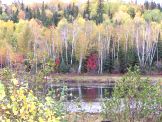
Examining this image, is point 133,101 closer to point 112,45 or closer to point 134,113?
point 134,113

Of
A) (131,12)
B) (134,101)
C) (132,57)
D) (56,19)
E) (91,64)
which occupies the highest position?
(134,101)

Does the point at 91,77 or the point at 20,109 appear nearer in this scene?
the point at 20,109

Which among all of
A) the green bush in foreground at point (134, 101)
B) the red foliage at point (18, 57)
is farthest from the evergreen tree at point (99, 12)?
the green bush in foreground at point (134, 101)

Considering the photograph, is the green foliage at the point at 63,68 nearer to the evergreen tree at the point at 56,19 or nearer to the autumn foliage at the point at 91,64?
the autumn foliage at the point at 91,64

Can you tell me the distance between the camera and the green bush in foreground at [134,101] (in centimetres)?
2036

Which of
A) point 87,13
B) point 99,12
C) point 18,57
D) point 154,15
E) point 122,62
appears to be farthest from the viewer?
point 99,12

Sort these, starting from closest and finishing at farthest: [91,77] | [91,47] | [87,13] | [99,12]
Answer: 1. [91,77]
2. [91,47]
3. [87,13]
4. [99,12]

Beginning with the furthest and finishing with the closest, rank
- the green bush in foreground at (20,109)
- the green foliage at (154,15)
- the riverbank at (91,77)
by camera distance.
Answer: the green foliage at (154,15) → the riverbank at (91,77) → the green bush in foreground at (20,109)

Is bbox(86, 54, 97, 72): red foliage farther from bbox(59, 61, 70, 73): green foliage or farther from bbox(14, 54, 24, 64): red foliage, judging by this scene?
bbox(14, 54, 24, 64): red foliage

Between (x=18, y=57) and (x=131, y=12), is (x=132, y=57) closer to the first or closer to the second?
(x=18, y=57)

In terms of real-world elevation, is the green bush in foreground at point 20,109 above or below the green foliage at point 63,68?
above

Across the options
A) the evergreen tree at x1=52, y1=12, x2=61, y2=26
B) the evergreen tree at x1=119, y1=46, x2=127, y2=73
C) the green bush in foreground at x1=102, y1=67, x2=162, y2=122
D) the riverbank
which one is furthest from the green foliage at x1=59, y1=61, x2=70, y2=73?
the green bush in foreground at x1=102, y1=67, x2=162, y2=122

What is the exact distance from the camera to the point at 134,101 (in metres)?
21.1

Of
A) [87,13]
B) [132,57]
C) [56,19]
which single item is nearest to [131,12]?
[87,13]
